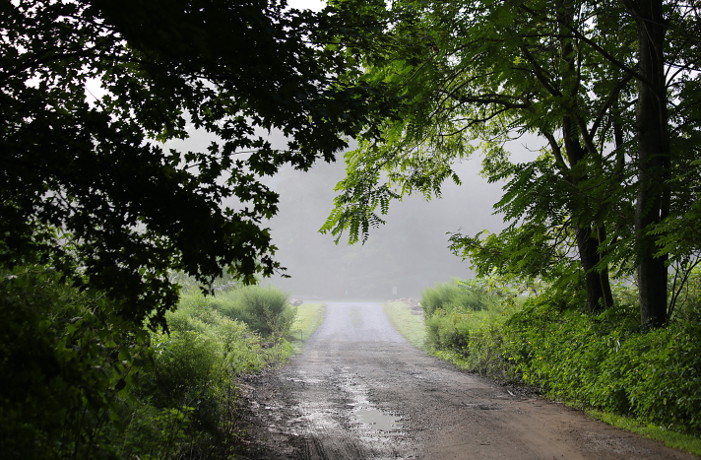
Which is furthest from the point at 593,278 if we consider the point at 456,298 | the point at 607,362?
the point at 456,298

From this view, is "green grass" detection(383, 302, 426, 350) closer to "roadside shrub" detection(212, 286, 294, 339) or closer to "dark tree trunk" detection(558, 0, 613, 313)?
"roadside shrub" detection(212, 286, 294, 339)

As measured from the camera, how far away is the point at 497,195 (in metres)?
87.2

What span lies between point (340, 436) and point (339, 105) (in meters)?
4.75

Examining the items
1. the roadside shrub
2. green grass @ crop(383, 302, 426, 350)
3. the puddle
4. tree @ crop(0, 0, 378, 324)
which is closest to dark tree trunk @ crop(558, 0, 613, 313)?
the puddle

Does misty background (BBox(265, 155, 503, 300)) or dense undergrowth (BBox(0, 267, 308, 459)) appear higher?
misty background (BBox(265, 155, 503, 300))

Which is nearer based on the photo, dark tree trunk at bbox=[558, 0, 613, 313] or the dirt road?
the dirt road

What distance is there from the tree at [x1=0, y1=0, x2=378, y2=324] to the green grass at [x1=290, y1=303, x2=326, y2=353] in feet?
47.2

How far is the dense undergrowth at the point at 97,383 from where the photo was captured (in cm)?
233

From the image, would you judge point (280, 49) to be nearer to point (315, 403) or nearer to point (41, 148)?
point (41, 148)

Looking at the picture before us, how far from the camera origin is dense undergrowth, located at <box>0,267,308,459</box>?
2.33 m

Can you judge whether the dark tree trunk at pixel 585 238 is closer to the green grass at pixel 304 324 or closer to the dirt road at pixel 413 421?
the dirt road at pixel 413 421

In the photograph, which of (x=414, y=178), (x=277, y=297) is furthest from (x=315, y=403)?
(x=277, y=297)

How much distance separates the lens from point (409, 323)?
28562 millimetres

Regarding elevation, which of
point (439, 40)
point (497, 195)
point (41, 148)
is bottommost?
point (41, 148)
